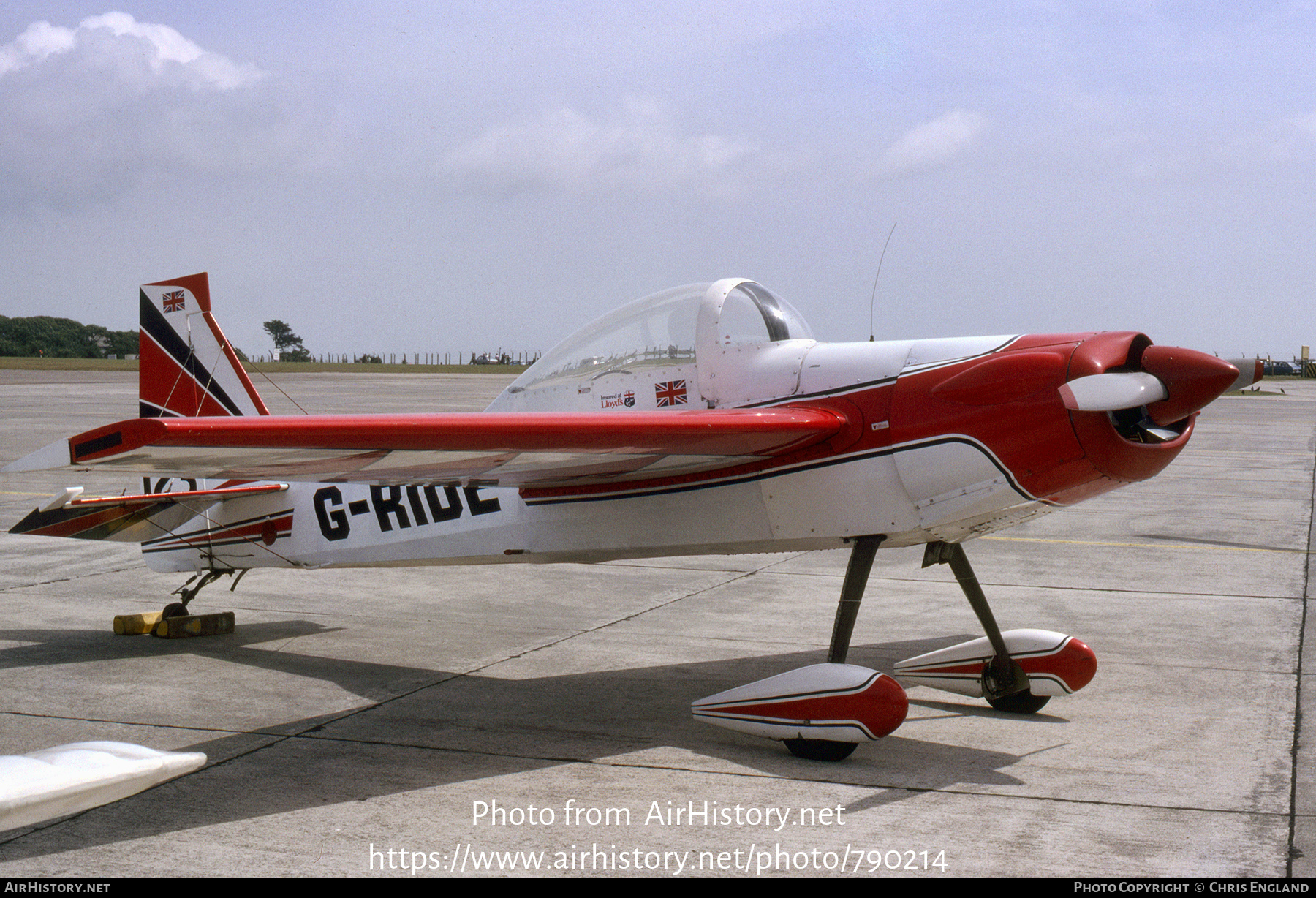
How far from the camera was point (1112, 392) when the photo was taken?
520 centimetres

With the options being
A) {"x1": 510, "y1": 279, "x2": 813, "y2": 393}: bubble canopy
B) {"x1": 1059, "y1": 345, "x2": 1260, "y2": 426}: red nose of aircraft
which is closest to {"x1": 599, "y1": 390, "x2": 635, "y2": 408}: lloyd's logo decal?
{"x1": 510, "y1": 279, "x2": 813, "y2": 393}: bubble canopy

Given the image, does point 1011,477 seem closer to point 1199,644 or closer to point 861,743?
point 861,743

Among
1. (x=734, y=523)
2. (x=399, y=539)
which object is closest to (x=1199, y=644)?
(x=734, y=523)

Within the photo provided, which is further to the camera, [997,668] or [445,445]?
[997,668]

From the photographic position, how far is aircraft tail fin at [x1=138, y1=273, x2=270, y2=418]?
8.64 metres

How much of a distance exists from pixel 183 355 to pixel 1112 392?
6.59 metres

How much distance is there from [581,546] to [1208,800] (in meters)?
3.43

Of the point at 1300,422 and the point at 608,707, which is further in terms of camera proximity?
the point at 1300,422

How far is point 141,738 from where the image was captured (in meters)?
5.89

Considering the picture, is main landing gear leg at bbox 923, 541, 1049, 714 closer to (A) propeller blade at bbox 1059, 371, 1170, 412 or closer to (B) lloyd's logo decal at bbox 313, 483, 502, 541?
(A) propeller blade at bbox 1059, 371, 1170, 412

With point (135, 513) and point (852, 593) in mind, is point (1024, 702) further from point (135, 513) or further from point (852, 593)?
point (135, 513)

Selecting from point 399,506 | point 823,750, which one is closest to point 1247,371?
point 823,750

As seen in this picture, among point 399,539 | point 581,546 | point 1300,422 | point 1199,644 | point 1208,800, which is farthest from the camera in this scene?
point 1300,422

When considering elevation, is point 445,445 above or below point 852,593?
→ above
